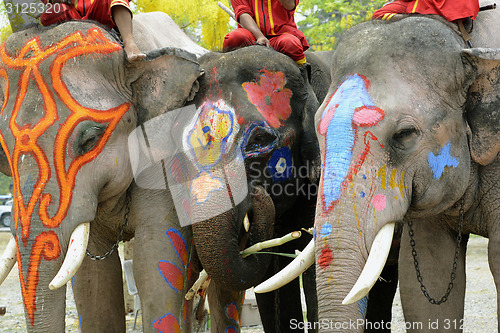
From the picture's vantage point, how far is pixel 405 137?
3.25 metres

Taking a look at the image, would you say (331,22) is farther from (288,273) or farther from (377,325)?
(288,273)

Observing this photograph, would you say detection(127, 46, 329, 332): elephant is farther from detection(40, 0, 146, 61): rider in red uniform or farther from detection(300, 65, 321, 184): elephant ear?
detection(40, 0, 146, 61): rider in red uniform

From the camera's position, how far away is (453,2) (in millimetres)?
3521

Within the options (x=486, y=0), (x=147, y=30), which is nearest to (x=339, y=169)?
(x=486, y=0)

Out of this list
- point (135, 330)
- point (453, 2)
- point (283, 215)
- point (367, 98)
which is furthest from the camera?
point (135, 330)

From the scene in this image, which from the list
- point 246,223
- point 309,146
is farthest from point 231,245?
point 309,146

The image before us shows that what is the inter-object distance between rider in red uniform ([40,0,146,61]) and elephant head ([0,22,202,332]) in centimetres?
7

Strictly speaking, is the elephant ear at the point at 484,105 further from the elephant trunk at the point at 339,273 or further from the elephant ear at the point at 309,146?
the elephant ear at the point at 309,146

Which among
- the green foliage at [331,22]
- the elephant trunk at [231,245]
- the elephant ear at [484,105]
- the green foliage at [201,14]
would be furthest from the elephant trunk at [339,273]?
the green foliage at [331,22]

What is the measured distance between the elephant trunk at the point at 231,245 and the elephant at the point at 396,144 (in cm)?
73

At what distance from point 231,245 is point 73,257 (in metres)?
0.83

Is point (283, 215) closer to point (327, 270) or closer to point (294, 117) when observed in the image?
point (294, 117)

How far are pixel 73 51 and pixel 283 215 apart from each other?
1.80 m

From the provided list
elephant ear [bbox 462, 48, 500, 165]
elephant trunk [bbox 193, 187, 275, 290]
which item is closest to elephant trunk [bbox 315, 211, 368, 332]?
elephant ear [bbox 462, 48, 500, 165]
